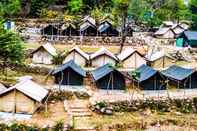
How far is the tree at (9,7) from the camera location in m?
70.7

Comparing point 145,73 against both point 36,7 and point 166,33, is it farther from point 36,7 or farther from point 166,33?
point 36,7

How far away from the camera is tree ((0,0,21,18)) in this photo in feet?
232

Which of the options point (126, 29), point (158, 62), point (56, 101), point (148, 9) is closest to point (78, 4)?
point (148, 9)

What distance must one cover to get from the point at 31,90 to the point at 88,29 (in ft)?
86.0

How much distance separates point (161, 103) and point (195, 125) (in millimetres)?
3557

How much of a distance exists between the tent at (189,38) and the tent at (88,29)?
10.0 meters

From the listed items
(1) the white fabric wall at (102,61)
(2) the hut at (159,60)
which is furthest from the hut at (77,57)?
(2) the hut at (159,60)

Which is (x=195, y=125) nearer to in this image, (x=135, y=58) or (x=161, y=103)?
(x=161, y=103)

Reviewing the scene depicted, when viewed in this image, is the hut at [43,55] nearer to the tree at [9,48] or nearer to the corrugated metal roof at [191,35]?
the tree at [9,48]

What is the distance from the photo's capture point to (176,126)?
37.2 m

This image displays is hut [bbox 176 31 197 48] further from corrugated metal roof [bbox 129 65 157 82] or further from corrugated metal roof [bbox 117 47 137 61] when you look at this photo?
corrugated metal roof [bbox 129 65 157 82]

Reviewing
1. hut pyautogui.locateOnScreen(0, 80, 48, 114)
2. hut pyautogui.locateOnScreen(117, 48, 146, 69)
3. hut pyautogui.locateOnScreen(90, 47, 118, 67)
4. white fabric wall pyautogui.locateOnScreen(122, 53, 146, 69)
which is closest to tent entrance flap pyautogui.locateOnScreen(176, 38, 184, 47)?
hut pyautogui.locateOnScreen(117, 48, 146, 69)

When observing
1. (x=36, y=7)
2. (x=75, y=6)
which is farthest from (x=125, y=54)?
(x=36, y=7)

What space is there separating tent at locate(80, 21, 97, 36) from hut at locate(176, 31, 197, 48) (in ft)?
31.7
